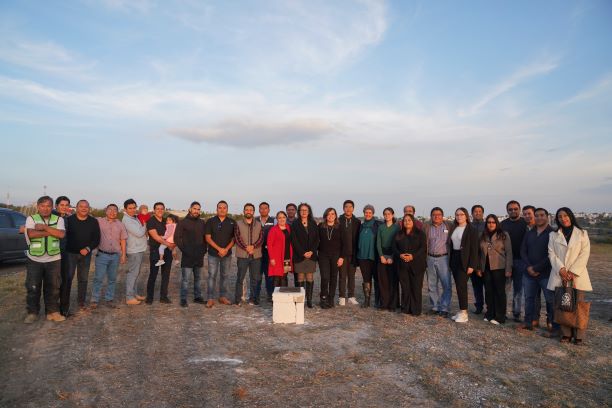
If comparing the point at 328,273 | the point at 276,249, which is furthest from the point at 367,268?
the point at 276,249

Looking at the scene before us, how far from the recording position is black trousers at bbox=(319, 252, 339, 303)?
7.99m

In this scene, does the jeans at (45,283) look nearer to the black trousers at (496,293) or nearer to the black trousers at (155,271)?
the black trousers at (155,271)

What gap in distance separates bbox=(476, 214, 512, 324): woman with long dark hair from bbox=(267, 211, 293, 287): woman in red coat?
3405 mm

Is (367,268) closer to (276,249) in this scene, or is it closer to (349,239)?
(349,239)

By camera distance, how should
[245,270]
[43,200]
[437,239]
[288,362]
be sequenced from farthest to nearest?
[245,270]
[437,239]
[43,200]
[288,362]

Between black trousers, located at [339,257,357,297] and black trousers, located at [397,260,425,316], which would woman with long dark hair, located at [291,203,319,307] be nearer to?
black trousers, located at [339,257,357,297]

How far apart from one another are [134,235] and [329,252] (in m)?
3.72

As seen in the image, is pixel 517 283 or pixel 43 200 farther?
pixel 517 283

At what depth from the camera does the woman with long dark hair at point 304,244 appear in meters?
7.85

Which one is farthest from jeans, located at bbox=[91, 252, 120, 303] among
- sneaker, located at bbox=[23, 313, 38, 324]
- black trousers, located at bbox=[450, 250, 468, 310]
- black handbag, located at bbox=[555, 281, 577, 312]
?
black handbag, located at bbox=[555, 281, 577, 312]

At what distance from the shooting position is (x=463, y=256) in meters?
7.19

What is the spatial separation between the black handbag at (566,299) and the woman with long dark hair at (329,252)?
3.58 metres

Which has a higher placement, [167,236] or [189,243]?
[167,236]

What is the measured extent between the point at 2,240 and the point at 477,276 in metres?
12.2
